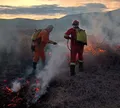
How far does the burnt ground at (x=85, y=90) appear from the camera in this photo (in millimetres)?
8250

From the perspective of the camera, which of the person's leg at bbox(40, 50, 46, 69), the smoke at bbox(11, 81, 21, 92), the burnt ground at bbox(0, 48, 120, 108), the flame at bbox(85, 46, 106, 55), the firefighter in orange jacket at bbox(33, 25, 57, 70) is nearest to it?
the burnt ground at bbox(0, 48, 120, 108)

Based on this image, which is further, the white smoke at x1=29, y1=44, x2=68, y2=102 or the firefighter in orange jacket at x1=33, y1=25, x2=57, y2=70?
the firefighter in orange jacket at x1=33, y1=25, x2=57, y2=70

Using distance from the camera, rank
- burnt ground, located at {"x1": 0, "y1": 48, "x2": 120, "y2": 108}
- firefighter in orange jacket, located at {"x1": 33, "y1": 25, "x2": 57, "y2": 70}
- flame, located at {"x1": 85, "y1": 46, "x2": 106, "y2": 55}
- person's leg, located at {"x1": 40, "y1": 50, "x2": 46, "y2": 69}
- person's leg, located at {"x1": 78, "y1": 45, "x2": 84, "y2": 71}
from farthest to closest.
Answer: flame, located at {"x1": 85, "y1": 46, "x2": 106, "y2": 55} < person's leg, located at {"x1": 40, "y1": 50, "x2": 46, "y2": 69} < firefighter in orange jacket, located at {"x1": 33, "y1": 25, "x2": 57, "y2": 70} < person's leg, located at {"x1": 78, "y1": 45, "x2": 84, "y2": 71} < burnt ground, located at {"x1": 0, "y1": 48, "x2": 120, "y2": 108}

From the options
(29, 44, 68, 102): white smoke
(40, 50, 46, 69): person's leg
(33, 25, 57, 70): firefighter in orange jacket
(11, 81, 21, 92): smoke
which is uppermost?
(33, 25, 57, 70): firefighter in orange jacket

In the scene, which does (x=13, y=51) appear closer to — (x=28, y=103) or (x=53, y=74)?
(x=53, y=74)

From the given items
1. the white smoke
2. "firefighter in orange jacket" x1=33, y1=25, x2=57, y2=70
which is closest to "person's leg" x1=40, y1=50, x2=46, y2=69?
"firefighter in orange jacket" x1=33, y1=25, x2=57, y2=70

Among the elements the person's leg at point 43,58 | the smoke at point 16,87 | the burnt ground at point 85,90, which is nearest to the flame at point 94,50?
the burnt ground at point 85,90

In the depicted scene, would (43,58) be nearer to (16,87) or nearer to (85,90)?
(16,87)

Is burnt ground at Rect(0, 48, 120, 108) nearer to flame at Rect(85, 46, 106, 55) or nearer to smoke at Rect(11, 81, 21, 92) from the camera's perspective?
smoke at Rect(11, 81, 21, 92)

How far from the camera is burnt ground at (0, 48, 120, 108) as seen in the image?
825 cm

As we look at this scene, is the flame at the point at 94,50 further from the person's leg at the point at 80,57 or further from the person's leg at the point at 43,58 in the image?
the person's leg at the point at 80,57

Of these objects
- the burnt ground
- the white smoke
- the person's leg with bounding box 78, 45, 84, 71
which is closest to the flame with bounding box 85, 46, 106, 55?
the white smoke

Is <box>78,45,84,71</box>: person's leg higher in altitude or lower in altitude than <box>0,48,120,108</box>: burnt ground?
higher

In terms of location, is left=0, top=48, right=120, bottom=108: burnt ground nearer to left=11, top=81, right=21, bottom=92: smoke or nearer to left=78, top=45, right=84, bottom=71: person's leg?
left=78, top=45, right=84, bottom=71: person's leg
